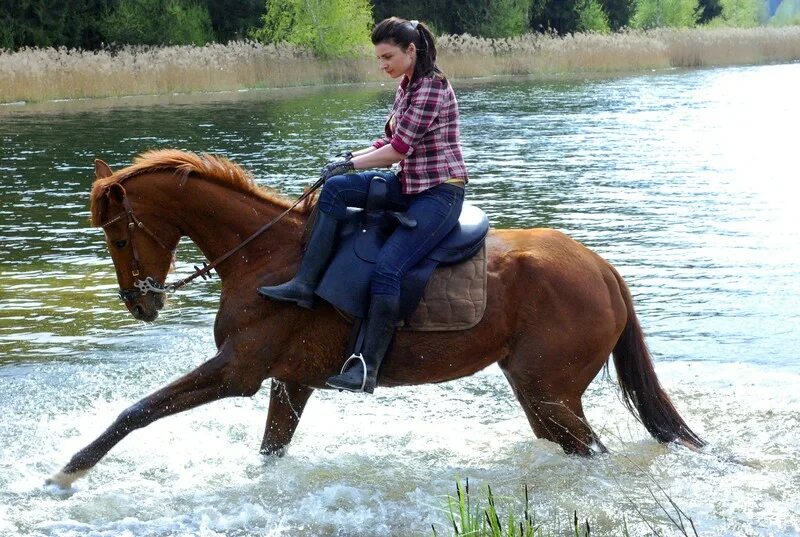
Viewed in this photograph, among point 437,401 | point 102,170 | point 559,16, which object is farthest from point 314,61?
point 102,170

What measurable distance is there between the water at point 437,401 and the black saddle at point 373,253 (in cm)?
135

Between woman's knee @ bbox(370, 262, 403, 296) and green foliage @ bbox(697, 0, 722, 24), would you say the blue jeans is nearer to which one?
woman's knee @ bbox(370, 262, 403, 296)

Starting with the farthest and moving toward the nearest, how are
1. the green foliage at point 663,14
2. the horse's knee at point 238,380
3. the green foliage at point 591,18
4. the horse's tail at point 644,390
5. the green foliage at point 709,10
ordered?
the green foliage at point 709,10, the green foliage at point 663,14, the green foliage at point 591,18, the horse's tail at point 644,390, the horse's knee at point 238,380

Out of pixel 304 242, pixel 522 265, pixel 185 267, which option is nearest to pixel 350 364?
pixel 304 242

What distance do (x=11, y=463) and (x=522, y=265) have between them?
3.90m

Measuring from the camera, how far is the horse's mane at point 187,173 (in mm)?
6527

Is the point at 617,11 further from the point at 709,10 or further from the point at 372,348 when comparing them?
the point at 372,348

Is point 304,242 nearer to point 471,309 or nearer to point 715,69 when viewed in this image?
point 471,309

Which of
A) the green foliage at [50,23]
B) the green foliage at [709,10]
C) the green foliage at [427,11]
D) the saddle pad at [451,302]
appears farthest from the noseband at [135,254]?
the green foliage at [709,10]

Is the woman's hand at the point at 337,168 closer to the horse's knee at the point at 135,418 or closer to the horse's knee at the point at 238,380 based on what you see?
the horse's knee at the point at 238,380

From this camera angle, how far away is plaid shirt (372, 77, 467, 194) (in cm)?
638

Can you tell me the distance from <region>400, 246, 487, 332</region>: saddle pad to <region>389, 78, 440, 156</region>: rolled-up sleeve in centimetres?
88

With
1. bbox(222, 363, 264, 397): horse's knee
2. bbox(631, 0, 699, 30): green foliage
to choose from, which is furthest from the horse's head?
bbox(631, 0, 699, 30): green foliage

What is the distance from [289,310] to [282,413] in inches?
39.6
